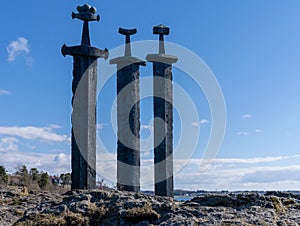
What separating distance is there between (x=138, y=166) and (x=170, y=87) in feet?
6.41

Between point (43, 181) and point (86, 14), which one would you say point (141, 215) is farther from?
point (43, 181)

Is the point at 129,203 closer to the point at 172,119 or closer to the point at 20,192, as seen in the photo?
the point at 20,192

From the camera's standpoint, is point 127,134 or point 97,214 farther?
point 127,134

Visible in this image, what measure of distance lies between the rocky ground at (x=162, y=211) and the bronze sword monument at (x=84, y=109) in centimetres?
534

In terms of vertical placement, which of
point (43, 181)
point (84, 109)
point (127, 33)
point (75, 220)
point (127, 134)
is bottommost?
point (75, 220)

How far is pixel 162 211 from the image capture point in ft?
10.2

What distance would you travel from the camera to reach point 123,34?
1010cm

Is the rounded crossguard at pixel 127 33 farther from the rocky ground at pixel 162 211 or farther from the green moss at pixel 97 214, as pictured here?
the green moss at pixel 97 214

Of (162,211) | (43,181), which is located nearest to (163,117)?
(43,181)

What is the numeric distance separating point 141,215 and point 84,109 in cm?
607

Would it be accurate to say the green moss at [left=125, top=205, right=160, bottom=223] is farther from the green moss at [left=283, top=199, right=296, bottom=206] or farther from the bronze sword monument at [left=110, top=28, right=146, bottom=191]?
the bronze sword monument at [left=110, top=28, right=146, bottom=191]

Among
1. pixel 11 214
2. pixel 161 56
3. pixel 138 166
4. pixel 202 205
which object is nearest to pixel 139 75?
pixel 161 56

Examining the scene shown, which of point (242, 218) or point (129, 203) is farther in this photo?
point (129, 203)

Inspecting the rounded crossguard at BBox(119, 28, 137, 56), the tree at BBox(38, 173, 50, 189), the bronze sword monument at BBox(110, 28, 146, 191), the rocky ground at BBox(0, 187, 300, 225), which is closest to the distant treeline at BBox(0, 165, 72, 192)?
the tree at BBox(38, 173, 50, 189)
